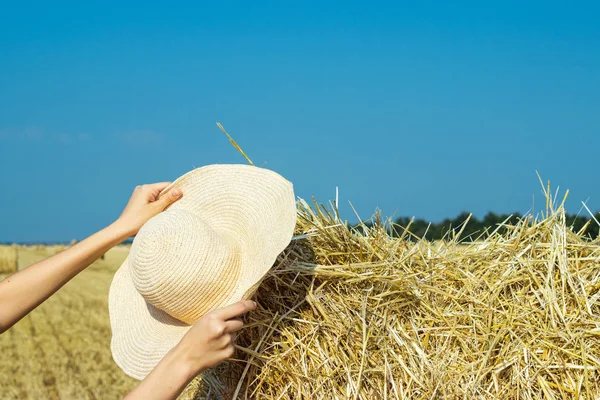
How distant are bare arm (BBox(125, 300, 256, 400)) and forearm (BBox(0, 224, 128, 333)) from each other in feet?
2.16

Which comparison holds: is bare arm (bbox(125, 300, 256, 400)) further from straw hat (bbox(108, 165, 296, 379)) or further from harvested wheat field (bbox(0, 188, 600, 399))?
harvested wheat field (bbox(0, 188, 600, 399))

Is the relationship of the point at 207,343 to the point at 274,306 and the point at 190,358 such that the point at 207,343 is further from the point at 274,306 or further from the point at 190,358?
the point at 274,306

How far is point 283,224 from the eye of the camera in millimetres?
2113

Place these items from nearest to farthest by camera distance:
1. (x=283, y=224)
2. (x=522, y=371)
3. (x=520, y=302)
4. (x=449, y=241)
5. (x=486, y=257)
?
(x=283, y=224) < (x=522, y=371) < (x=520, y=302) < (x=486, y=257) < (x=449, y=241)

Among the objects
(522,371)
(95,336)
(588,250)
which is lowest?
Answer: (95,336)

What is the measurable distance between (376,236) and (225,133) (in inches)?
29.0

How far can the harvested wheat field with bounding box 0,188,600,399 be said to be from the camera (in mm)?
2303

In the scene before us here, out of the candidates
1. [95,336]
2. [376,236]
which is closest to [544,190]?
[376,236]

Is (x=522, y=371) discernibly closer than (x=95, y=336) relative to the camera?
Yes

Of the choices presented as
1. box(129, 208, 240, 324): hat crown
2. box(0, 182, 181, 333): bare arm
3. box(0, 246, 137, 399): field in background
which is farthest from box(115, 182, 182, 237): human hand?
box(0, 246, 137, 399): field in background

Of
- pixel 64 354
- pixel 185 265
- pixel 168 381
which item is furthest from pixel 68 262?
pixel 64 354

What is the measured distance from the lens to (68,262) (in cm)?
237

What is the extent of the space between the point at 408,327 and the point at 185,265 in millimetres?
868

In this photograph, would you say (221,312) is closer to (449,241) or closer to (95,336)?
(449,241)
